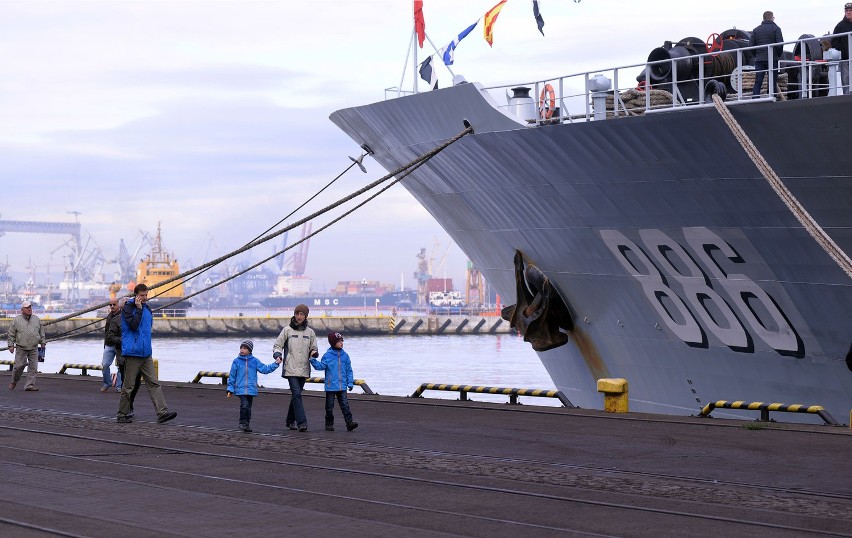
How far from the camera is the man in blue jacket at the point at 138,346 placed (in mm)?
15656

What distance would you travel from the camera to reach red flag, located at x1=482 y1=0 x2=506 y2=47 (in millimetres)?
20531

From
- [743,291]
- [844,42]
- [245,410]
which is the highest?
[844,42]

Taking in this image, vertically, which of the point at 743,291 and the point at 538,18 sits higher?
the point at 538,18

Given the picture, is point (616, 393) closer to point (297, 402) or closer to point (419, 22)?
point (297, 402)

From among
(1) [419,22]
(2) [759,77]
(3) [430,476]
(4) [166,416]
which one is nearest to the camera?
(3) [430,476]

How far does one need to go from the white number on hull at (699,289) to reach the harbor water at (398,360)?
18344 millimetres

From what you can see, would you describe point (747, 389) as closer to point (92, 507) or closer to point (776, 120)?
point (776, 120)

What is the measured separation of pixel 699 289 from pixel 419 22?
8.11 meters

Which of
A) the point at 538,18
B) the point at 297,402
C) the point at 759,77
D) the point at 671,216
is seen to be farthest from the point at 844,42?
the point at 297,402

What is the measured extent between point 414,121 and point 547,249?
3336 mm

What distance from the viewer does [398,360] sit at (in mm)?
75188

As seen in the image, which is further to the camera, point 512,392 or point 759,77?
point 512,392

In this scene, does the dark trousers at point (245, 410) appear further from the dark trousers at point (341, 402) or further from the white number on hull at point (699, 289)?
the white number on hull at point (699, 289)

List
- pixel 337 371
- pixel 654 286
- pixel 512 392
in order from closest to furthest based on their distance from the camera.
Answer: pixel 337 371
pixel 654 286
pixel 512 392
